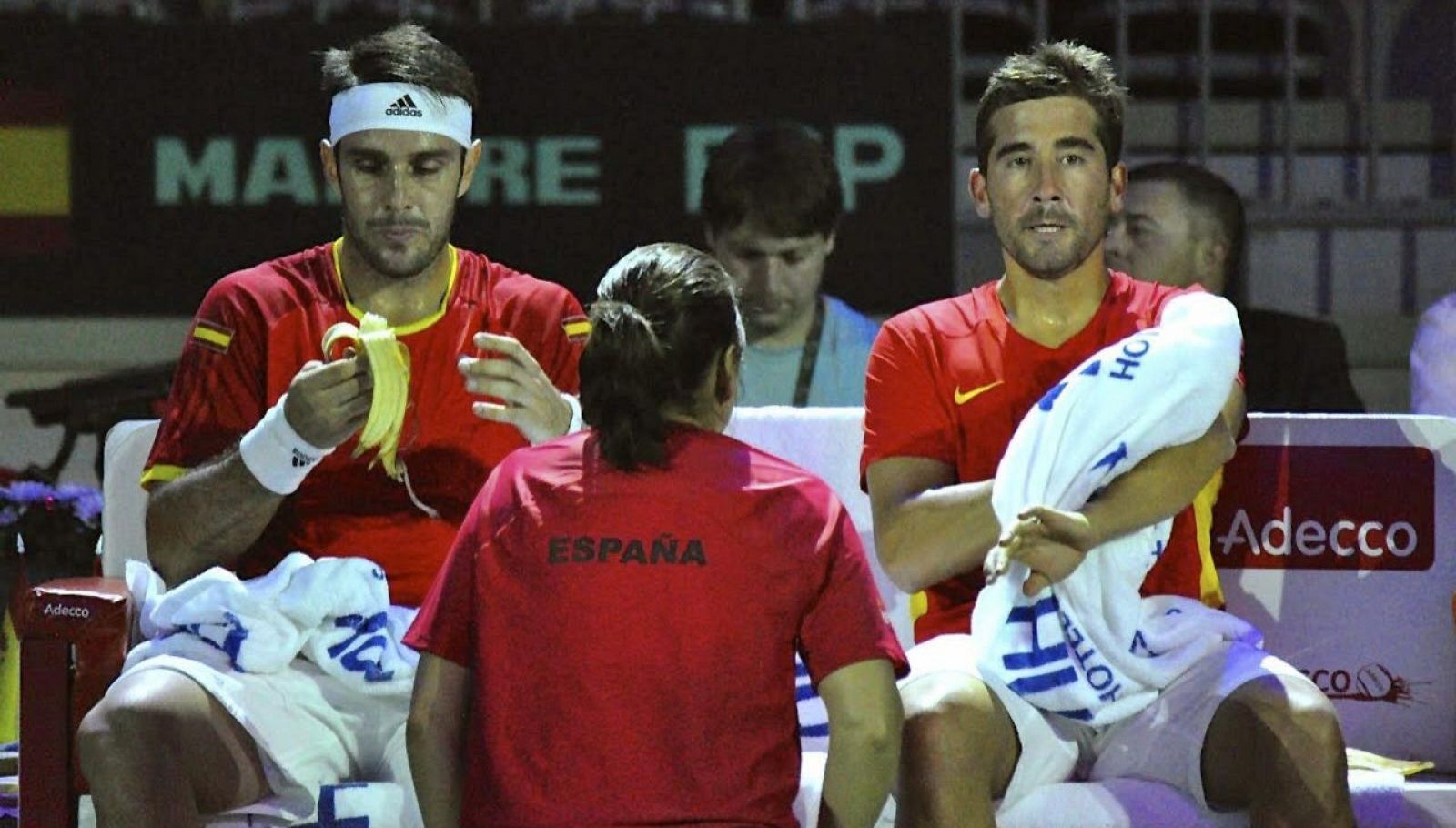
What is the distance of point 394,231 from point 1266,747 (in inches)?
64.7

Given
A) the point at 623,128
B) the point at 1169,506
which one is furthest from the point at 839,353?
the point at 1169,506

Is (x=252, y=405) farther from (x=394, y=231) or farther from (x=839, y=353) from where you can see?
(x=839, y=353)

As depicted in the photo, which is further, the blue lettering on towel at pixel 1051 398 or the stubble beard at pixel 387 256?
the stubble beard at pixel 387 256

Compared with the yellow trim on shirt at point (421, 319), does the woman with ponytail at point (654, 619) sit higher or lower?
lower

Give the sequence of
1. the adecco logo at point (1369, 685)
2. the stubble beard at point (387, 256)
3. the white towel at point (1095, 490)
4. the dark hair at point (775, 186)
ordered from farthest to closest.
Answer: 1. the dark hair at point (775, 186)
2. the adecco logo at point (1369, 685)
3. the stubble beard at point (387, 256)
4. the white towel at point (1095, 490)

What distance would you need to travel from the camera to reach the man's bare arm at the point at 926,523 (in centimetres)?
333

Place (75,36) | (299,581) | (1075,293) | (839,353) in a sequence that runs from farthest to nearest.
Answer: (75,36), (839,353), (1075,293), (299,581)

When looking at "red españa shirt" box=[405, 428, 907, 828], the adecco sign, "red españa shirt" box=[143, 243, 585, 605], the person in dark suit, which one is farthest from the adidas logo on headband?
the person in dark suit

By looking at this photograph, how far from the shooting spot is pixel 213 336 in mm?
3611

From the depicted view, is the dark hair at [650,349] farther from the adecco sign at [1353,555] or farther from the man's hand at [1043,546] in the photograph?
the adecco sign at [1353,555]

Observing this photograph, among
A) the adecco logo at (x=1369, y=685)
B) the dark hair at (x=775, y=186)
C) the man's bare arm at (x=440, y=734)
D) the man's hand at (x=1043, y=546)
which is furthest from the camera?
the dark hair at (x=775, y=186)

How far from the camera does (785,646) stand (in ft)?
→ 8.48

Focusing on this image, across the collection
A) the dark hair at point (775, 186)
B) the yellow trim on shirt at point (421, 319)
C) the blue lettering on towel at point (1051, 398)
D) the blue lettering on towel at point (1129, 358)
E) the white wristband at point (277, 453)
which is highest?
the dark hair at point (775, 186)

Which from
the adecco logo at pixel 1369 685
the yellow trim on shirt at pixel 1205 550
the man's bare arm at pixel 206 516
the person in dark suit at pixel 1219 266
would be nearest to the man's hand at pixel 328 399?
the man's bare arm at pixel 206 516
